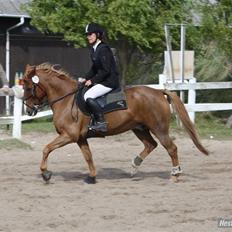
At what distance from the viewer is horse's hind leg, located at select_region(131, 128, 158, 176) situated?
1092cm

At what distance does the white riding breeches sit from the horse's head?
75 cm

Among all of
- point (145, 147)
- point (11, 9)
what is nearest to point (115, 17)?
point (11, 9)

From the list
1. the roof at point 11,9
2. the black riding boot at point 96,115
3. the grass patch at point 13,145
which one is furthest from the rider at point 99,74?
the roof at point 11,9

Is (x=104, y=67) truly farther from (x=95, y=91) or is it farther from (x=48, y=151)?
(x=48, y=151)

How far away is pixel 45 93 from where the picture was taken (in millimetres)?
10570

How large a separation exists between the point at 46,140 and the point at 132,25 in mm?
4621

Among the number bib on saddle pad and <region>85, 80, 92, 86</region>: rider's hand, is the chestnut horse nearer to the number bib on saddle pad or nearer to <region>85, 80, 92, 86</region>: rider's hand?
the number bib on saddle pad

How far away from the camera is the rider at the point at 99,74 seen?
33.1 ft

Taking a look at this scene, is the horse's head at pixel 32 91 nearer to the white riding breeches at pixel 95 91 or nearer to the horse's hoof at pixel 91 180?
the white riding breeches at pixel 95 91

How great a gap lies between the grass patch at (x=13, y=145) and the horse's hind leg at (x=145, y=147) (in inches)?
155

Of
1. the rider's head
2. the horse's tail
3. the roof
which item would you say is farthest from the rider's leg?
the roof

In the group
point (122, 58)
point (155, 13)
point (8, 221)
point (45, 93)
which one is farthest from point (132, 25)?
point (8, 221)

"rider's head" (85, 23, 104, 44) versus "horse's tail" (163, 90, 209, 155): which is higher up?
"rider's head" (85, 23, 104, 44)

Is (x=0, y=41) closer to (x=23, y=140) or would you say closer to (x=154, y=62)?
(x=154, y=62)
